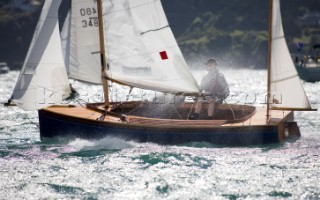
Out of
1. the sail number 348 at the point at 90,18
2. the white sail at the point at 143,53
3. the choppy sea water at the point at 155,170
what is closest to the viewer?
the choppy sea water at the point at 155,170

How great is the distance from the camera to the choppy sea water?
16531 millimetres

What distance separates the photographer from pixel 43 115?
23.3 meters

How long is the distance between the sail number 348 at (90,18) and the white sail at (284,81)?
21.7 ft

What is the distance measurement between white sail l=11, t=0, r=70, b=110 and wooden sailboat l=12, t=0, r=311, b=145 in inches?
1.4

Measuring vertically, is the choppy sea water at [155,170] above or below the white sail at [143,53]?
below

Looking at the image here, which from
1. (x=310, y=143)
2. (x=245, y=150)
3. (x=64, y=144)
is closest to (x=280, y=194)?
(x=245, y=150)

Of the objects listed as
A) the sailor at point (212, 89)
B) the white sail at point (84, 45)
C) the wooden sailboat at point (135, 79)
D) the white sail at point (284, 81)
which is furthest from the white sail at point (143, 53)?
the white sail at point (284, 81)

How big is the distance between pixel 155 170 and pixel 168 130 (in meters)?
3.38

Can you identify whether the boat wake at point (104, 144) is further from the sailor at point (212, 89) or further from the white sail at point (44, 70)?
the sailor at point (212, 89)

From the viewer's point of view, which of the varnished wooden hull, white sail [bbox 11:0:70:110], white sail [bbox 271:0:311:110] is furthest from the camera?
white sail [bbox 11:0:70:110]

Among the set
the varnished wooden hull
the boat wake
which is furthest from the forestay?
the boat wake

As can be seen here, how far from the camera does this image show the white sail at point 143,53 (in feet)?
75.9

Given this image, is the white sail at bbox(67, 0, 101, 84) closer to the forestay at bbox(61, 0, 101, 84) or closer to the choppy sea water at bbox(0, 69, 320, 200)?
the forestay at bbox(61, 0, 101, 84)

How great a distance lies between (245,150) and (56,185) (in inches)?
278
